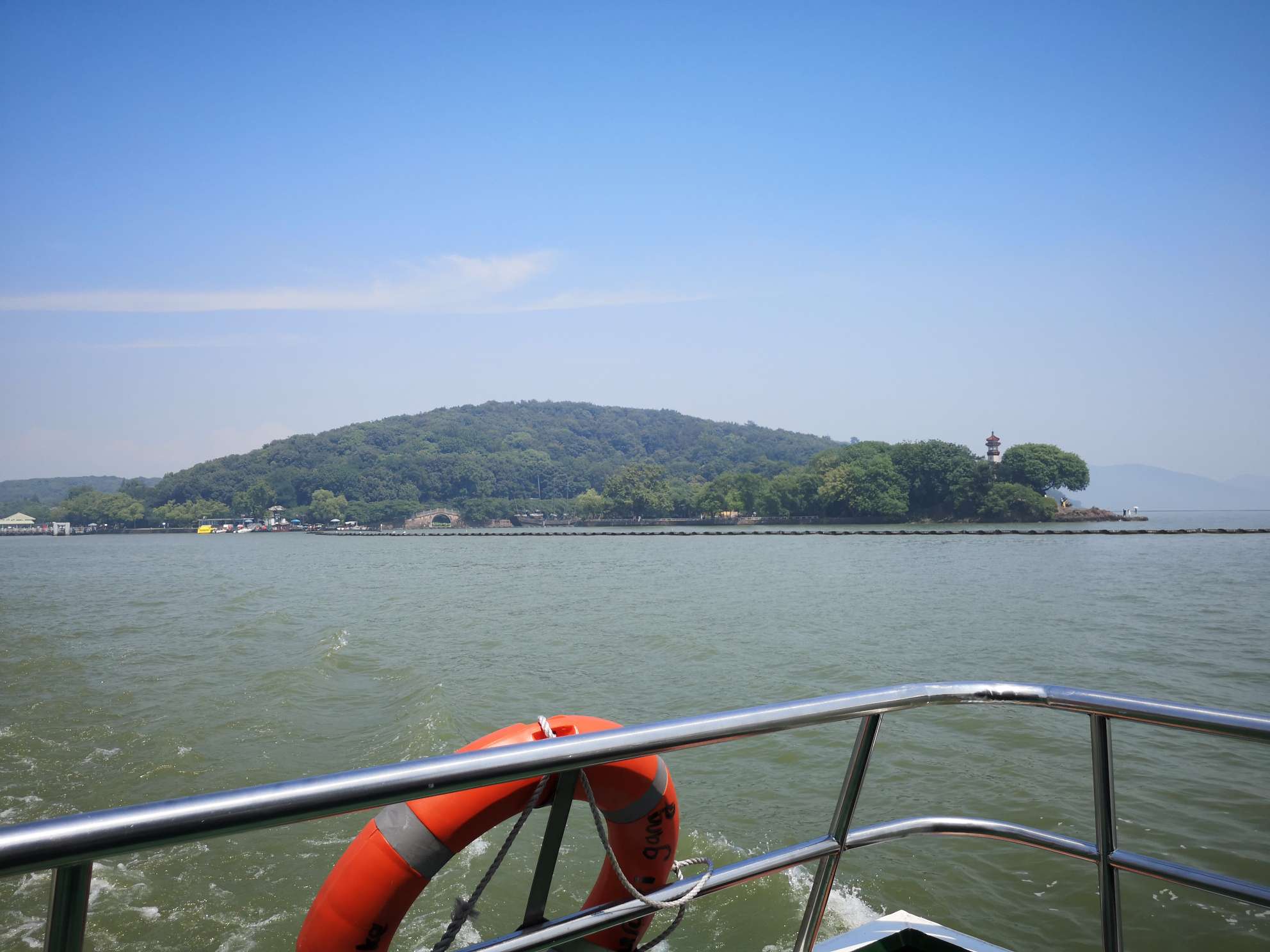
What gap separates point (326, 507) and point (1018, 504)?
10341 centimetres

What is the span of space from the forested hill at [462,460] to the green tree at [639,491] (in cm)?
2507

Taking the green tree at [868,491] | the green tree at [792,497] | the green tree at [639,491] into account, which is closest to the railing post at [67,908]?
the green tree at [868,491]

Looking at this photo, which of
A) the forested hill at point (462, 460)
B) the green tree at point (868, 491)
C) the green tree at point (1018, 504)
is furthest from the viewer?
the forested hill at point (462, 460)

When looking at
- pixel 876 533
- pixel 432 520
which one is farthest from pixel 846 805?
pixel 432 520

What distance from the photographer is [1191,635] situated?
19.4m

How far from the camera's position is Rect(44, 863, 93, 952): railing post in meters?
0.90

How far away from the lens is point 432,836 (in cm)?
173

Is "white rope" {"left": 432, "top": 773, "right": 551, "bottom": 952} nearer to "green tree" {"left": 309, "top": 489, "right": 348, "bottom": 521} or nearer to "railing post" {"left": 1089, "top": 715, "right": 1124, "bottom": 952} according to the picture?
"railing post" {"left": 1089, "top": 715, "right": 1124, "bottom": 952}

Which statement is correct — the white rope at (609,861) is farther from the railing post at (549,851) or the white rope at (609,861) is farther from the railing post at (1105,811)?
the railing post at (1105,811)

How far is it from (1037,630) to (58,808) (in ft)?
65.0

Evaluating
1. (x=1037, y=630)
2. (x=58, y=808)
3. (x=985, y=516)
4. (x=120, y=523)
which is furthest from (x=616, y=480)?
(x=58, y=808)

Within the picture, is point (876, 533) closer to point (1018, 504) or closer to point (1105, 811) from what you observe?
point (1018, 504)

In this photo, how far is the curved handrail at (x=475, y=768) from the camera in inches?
34.6

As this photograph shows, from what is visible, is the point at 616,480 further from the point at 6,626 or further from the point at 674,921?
the point at 674,921
